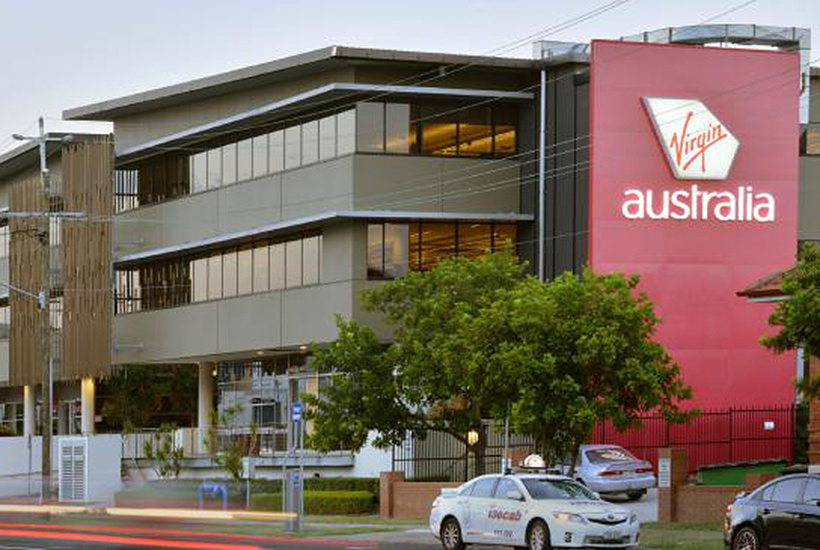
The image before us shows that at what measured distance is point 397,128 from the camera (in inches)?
2243

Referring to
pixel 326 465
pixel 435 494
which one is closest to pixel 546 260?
pixel 326 465

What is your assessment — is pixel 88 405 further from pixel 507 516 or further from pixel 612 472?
pixel 507 516

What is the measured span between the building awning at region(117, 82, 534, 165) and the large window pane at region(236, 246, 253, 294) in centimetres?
460

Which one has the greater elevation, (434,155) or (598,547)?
(434,155)

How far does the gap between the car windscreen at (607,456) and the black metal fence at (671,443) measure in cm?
498

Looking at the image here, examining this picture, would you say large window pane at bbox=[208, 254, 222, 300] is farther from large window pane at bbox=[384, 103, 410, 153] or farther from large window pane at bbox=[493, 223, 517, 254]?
large window pane at bbox=[493, 223, 517, 254]

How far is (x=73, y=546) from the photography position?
105 ft

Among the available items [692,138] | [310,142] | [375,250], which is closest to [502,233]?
[375,250]

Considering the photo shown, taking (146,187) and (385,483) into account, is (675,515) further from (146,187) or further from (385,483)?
(146,187)

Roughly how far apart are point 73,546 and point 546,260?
85.4ft

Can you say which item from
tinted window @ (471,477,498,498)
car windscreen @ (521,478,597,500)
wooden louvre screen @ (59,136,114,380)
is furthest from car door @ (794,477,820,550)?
wooden louvre screen @ (59,136,114,380)

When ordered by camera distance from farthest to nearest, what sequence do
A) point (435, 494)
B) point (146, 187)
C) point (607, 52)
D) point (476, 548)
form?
point (146, 187), point (607, 52), point (435, 494), point (476, 548)

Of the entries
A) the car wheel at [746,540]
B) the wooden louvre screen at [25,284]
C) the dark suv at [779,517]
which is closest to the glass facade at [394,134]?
the wooden louvre screen at [25,284]

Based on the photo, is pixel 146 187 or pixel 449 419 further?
pixel 146 187
